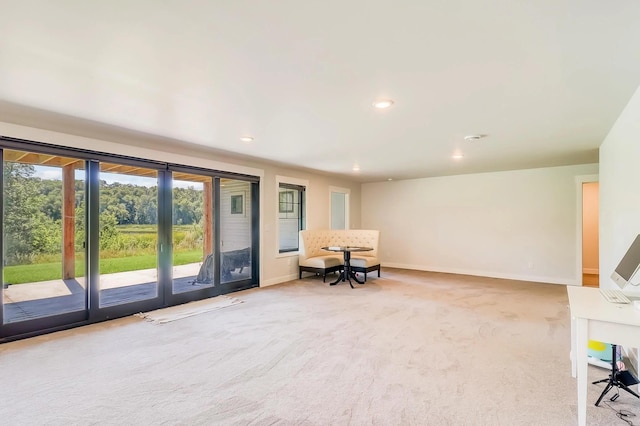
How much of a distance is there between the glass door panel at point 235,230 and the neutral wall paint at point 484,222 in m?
4.12

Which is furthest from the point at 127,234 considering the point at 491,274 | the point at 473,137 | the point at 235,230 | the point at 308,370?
the point at 491,274

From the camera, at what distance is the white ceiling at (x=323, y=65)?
1.68 m

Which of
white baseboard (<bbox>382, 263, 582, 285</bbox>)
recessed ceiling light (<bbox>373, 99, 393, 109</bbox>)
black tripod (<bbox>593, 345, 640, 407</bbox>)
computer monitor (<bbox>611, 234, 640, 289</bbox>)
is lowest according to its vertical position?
white baseboard (<bbox>382, 263, 582, 285</bbox>)

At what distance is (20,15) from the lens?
5.57ft

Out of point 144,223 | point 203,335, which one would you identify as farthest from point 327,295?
point 144,223

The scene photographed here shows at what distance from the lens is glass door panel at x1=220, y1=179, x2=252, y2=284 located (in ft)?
18.4

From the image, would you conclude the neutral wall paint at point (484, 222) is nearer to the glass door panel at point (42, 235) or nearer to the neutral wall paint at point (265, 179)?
the neutral wall paint at point (265, 179)

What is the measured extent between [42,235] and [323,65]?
376 centimetres

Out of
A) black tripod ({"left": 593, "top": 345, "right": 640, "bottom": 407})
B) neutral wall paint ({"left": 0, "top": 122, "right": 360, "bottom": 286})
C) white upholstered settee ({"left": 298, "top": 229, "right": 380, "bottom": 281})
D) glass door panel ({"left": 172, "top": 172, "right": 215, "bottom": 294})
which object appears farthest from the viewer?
white upholstered settee ({"left": 298, "top": 229, "right": 380, "bottom": 281})

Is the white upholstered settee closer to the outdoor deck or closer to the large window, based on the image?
the large window

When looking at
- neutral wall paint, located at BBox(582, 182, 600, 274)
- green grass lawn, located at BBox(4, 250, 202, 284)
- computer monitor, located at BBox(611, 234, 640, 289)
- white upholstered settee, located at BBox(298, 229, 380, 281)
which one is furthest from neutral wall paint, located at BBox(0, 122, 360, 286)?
neutral wall paint, located at BBox(582, 182, 600, 274)

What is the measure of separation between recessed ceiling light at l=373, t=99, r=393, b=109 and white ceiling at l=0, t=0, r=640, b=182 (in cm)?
Result: 7

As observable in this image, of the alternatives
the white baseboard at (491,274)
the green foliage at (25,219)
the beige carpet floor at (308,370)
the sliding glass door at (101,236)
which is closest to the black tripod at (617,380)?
the beige carpet floor at (308,370)

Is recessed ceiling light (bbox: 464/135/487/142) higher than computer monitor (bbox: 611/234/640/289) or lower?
higher
